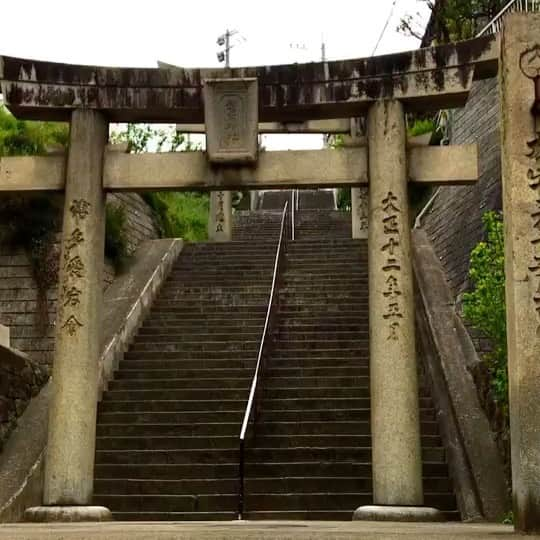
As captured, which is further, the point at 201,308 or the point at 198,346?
the point at 201,308

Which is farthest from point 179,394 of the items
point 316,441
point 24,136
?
point 24,136

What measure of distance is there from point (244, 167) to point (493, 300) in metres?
2.85

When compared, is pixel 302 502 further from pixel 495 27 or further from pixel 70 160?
pixel 495 27

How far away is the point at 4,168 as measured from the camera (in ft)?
31.7

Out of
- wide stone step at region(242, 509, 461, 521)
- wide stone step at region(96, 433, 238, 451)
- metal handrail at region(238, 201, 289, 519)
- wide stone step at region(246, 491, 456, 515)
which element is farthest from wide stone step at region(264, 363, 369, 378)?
wide stone step at region(242, 509, 461, 521)

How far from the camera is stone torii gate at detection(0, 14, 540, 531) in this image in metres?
8.80

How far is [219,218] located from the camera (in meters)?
19.7

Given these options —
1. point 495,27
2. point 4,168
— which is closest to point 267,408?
point 4,168

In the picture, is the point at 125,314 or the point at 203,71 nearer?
the point at 203,71

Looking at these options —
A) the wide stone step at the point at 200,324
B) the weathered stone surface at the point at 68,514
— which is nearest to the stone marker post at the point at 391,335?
the weathered stone surface at the point at 68,514

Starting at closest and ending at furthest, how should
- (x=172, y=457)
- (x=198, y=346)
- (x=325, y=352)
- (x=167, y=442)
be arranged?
(x=172, y=457)
(x=167, y=442)
(x=325, y=352)
(x=198, y=346)

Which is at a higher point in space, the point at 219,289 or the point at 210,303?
the point at 219,289

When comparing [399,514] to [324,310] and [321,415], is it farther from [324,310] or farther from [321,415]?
[324,310]

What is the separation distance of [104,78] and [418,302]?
6184mm
